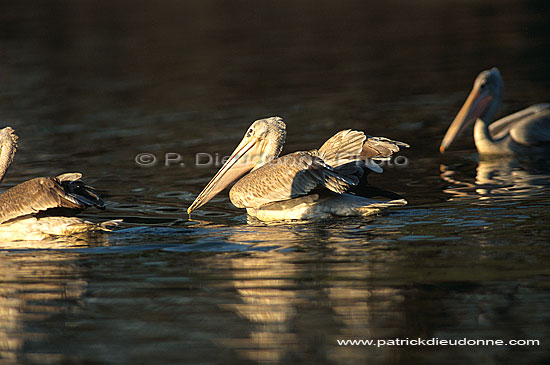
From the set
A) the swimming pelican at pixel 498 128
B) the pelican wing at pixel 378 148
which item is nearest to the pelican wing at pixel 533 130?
the swimming pelican at pixel 498 128

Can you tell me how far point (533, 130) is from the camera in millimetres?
9000

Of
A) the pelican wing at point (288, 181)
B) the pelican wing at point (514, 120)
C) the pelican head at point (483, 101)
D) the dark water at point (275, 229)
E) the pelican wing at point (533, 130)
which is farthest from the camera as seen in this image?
the pelican head at point (483, 101)

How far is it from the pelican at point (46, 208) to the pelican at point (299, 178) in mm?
993

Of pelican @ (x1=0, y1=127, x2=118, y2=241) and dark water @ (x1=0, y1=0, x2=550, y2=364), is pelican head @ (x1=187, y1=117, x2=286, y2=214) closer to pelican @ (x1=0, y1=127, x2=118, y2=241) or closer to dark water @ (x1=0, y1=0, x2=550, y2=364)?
dark water @ (x1=0, y1=0, x2=550, y2=364)

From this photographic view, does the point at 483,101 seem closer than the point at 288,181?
No

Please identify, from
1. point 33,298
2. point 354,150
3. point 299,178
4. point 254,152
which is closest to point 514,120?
point 354,150

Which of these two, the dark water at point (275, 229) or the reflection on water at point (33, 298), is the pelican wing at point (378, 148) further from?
the reflection on water at point (33, 298)

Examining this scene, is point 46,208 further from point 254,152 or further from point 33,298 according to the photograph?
point 254,152

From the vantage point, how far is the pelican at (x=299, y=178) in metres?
6.50

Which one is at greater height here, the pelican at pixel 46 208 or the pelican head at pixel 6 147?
the pelican head at pixel 6 147

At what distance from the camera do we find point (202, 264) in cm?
554

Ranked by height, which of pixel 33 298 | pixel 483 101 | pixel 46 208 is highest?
pixel 483 101

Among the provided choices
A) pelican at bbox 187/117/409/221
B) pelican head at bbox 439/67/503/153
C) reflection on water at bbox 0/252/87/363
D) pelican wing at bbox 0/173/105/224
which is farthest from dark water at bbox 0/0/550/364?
pelican head at bbox 439/67/503/153

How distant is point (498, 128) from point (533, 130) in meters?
0.54
